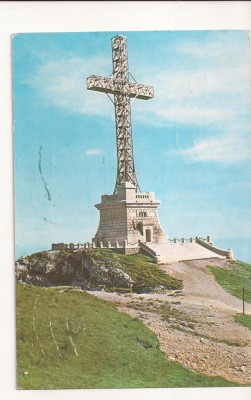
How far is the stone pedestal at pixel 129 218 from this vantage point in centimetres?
704

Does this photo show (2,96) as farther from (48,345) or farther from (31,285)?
(48,345)

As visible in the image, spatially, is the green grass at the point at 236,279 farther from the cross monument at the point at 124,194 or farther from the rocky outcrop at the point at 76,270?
the rocky outcrop at the point at 76,270

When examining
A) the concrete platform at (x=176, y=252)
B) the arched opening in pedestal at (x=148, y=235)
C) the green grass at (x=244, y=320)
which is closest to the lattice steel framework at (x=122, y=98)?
the arched opening in pedestal at (x=148, y=235)

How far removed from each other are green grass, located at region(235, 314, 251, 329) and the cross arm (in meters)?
3.25

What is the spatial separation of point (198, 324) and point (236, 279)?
0.85m

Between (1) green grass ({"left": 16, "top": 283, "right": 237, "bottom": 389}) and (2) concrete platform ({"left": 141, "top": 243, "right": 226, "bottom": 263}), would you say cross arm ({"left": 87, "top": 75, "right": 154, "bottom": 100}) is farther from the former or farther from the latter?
(1) green grass ({"left": 16, "top": 283, "right": 237, "bottom": 389})

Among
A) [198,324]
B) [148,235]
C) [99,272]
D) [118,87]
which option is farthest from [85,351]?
[118,87]

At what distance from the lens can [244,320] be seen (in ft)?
22.5

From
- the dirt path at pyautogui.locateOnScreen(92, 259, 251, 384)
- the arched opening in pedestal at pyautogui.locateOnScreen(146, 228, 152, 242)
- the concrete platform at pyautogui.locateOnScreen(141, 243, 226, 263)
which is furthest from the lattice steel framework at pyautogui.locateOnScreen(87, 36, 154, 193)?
the dirt path at pyautogui.locateOnScreen(92, 259, 251, 384)

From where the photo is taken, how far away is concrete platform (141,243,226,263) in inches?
278

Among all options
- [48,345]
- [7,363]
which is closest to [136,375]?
[48,345]

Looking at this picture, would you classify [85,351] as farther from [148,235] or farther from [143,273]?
[148,235]

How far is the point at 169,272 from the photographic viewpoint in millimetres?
7129

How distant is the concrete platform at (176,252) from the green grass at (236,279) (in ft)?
0.78
